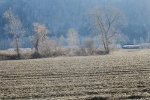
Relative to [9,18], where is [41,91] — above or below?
below

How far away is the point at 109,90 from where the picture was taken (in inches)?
868

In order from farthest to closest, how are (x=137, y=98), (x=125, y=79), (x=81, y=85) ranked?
(x=125, y=79) → (x=81, y=85) → (x=137, y=98)

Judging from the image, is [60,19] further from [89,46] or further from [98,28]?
[89,46]

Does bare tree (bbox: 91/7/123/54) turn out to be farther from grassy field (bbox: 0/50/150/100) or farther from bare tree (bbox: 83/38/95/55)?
grassy field (bbox: 0/50/150/100)

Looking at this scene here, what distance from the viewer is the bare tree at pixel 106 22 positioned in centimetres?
9662

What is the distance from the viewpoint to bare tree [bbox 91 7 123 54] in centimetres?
9662

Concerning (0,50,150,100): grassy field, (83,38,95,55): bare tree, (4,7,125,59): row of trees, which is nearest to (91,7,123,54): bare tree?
(4,7,125,59): row of trees

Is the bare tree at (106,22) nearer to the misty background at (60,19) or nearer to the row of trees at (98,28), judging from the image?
the row of trees at (98,28)

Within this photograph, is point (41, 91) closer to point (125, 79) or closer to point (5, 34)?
point (125, 79)

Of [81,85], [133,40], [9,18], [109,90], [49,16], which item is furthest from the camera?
[49,16]

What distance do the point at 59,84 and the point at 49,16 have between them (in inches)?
6766

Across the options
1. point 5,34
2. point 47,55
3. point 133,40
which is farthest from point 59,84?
point 5,34

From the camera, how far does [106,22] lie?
101 metres

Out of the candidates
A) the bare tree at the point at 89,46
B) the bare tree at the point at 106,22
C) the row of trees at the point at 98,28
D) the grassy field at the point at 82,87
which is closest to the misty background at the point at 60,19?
the bare tree at the point at 106,22
